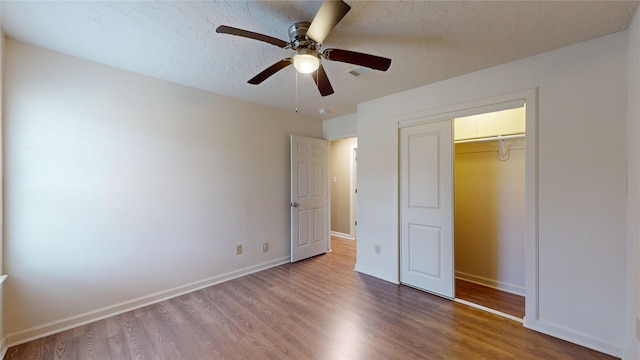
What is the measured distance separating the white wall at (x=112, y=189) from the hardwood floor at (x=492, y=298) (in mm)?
2698

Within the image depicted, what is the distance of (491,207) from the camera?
3160mm

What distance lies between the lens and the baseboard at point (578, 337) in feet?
6.10

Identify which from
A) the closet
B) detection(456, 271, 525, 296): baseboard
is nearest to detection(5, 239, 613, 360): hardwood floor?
the closet

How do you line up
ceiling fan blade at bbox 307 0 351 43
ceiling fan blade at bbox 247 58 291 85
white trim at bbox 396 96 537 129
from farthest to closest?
white trim at bbox 396 96 537 129
ceiling fan blade at bbox 247 58 291 85
ceiling fan blade at bbox 307 0 351 43

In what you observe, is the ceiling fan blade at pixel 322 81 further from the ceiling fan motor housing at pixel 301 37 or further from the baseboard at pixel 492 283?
the baseboard at pixel 492 283

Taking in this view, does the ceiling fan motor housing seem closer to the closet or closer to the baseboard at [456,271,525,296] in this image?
the closet

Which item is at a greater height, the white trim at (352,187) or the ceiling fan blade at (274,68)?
the ceiling fan blade at (274,68)

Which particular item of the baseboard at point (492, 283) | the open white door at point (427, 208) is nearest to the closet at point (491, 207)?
the baseboard at point (492, 283)

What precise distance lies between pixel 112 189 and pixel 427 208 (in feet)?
10.8

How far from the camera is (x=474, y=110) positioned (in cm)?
257

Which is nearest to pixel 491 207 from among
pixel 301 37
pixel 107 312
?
pixel 301 37

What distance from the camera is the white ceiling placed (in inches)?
62.9

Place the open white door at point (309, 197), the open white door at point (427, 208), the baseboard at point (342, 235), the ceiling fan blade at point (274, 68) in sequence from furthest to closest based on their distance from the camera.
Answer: the baseboard at point (342, 235) < the open white door at point (309, 197) < the open white door at point (427, 208) < the ceiling fan blade at point (274, 68)

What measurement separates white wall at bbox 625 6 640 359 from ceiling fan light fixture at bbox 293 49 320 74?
2.05 metres
